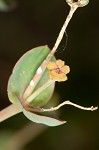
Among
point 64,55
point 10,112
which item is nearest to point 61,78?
point 10,112

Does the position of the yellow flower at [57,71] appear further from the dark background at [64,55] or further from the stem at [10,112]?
the dark background at [64,55]

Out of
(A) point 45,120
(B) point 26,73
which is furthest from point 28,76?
(A) point 45,120

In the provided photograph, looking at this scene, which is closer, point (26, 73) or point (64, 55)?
point (26, 73)

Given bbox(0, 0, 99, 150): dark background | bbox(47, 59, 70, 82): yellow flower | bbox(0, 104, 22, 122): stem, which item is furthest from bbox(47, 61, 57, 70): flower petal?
bbox(0, 0, 99, 150): dark background

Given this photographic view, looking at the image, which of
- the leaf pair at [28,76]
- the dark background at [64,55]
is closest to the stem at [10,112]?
the leaf pair at [28,76]

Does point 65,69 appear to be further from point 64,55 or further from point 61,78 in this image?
point 64,55

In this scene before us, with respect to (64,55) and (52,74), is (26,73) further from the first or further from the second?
(64,55)
